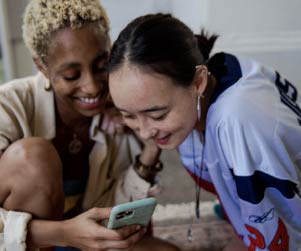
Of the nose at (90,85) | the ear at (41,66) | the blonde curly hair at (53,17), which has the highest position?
the blonde curly hair at (53,17)

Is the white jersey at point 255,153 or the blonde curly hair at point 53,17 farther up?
the blonde curly hair at point 53,17

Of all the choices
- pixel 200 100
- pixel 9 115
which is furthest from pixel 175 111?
pixel 9 115

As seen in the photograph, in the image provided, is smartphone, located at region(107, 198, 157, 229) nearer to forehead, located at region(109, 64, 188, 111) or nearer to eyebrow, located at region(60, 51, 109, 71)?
forehead, located at region(109, 64, 188, 111)

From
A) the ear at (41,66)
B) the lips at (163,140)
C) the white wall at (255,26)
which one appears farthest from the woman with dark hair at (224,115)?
the white wall at (255,26)

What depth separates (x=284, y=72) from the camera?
1.95 metres

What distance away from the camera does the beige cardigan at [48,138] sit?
→ 929 mm

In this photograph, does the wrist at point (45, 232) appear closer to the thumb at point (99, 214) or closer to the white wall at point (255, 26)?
the thumb at point (99, 214)

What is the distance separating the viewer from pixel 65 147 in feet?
3.93

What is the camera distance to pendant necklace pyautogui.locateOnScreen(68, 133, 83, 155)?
1205mm

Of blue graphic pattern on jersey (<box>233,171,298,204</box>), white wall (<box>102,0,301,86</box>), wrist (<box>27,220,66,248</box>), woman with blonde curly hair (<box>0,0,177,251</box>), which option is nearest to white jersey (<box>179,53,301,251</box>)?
blue graphic pattern on jersey (<box>233,171,298,204</box>)

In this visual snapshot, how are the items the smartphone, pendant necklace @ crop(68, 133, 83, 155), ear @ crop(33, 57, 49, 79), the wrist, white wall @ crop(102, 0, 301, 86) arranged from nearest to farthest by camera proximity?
the smartphone, the wrist, ear @ crop(33, 57, 49, 79), pendant necklace @ crop(68, 133, 83, 155), white wall @ crop(102, 0, 301, 86)

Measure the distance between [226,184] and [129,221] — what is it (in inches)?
9.1

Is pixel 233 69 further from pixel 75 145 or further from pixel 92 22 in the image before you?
pixel 75 145

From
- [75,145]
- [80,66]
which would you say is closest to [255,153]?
[80,66]
